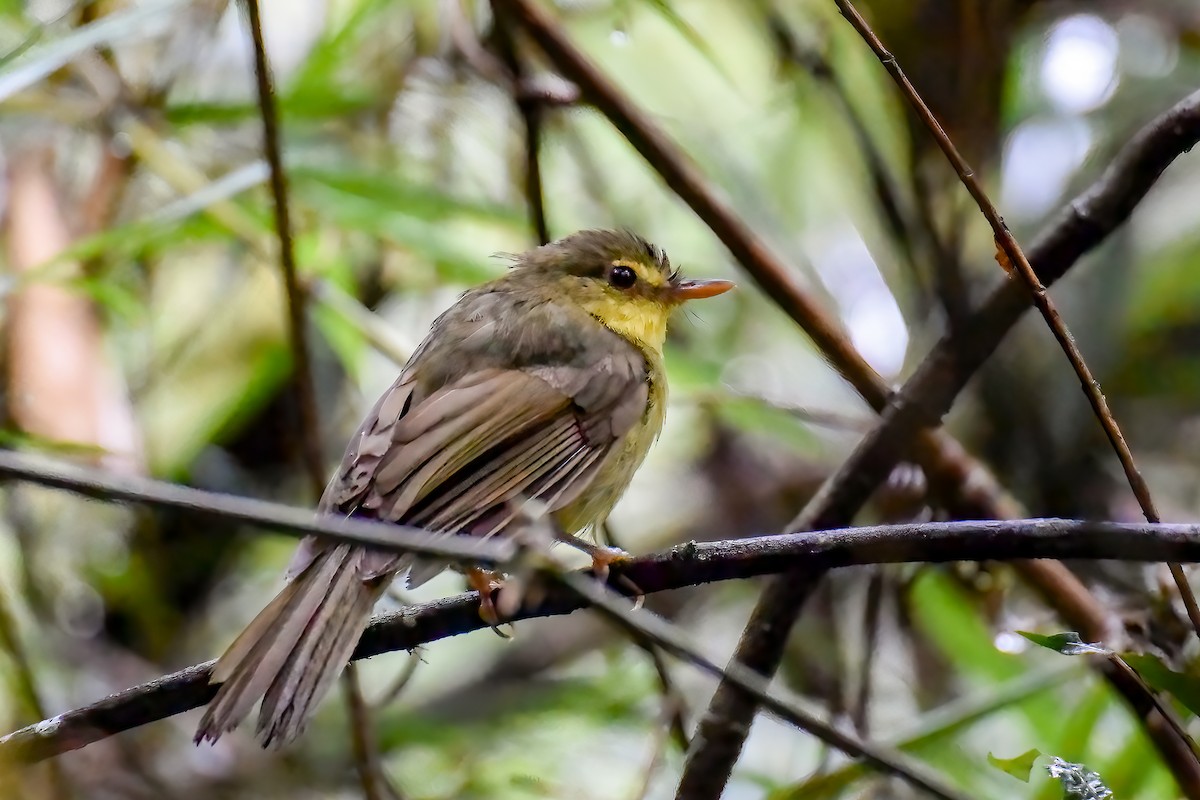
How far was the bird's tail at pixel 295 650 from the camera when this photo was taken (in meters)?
1.82

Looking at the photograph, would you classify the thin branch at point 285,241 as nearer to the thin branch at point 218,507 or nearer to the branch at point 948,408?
the branch at point 948,408

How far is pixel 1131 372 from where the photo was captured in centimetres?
421

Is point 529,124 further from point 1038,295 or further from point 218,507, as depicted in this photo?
point 218,507

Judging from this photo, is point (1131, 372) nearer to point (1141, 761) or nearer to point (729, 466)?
point (729, 466)

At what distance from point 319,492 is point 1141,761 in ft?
6.33

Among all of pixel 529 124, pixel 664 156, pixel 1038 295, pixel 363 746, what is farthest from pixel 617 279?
pixel 1038 295

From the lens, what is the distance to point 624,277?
363cm

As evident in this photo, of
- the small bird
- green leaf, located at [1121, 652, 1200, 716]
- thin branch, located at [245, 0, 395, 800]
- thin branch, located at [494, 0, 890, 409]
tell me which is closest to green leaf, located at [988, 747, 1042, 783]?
green leaf, located at [1121, 652, 1200, 716]

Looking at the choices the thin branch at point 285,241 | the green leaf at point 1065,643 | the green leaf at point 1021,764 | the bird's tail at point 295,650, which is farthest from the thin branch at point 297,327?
the green leaf at point 1065,643

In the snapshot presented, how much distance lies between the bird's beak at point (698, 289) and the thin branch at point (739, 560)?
1.61 meters

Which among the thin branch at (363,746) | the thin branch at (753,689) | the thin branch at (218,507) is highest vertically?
the thin branch at (363,746)

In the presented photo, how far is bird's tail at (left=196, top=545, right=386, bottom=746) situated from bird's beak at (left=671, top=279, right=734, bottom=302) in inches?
62.9

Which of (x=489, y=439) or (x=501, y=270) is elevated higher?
(x=501, y=270)

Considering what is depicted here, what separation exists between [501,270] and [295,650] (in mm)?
2262
